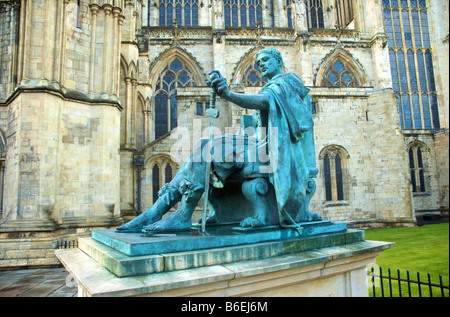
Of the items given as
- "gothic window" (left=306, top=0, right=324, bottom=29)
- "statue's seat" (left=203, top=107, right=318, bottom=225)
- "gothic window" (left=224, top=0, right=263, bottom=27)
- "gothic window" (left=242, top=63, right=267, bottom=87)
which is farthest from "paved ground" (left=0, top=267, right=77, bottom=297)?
"gothic window" (left=306, top=0, right=324, bottom=29)

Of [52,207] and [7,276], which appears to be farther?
[52,207]

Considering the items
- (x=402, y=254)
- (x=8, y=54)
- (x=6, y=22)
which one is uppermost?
(x=6, y=22)

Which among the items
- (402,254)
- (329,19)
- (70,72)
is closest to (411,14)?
(329,19)

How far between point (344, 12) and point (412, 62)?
314 inches

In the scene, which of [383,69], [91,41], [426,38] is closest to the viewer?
[91,41]

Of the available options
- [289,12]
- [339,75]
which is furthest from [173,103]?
[289,12]

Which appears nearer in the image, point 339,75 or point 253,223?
point 253,223

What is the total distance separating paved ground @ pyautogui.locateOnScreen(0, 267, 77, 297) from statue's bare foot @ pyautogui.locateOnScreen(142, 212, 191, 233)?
12.0 feet

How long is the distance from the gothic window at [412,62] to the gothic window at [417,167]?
8.37 feet

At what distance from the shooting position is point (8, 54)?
11266 millimetres

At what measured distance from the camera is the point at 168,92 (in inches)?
869

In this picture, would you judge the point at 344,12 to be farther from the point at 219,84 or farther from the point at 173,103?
the point at 219,84
